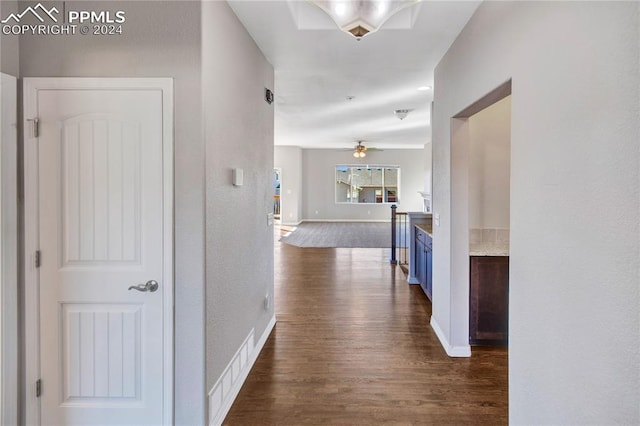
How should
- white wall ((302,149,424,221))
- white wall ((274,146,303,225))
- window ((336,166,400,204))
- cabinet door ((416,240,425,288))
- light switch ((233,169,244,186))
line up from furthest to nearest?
window ((336,166,400,204)), white wall ((302,149,424,221)), white wall ((274,146,303,225)), cabinet door ((416,240,425,288)), light switch ((233,169,244,186))

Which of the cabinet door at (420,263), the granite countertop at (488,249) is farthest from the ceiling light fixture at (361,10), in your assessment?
the cabinet door at (420,263)

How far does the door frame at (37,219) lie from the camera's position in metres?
1.78

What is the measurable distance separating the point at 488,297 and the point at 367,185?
407 inches

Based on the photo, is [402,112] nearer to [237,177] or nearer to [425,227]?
[425,227]

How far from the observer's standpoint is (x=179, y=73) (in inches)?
69.9

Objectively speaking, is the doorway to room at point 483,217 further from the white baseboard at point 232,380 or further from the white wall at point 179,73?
the white wall at point 179,73

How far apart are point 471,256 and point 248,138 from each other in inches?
83.4

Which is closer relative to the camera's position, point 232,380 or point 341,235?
point 232,380

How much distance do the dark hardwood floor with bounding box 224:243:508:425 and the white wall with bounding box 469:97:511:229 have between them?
128 centimetres

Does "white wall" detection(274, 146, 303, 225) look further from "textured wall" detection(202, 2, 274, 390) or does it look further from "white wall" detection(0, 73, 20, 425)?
"white wall" detection(0, 73, 20, 425)

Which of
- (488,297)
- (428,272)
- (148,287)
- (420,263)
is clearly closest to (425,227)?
(420,263)

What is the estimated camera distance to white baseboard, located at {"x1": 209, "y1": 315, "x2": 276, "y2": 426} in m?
1.94

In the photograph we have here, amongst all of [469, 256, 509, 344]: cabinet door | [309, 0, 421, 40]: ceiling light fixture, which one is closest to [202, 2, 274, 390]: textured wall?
[309, 0, 421, 40]: ceiling light fixture

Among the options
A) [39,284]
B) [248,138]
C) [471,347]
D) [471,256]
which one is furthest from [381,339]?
[39,284]
